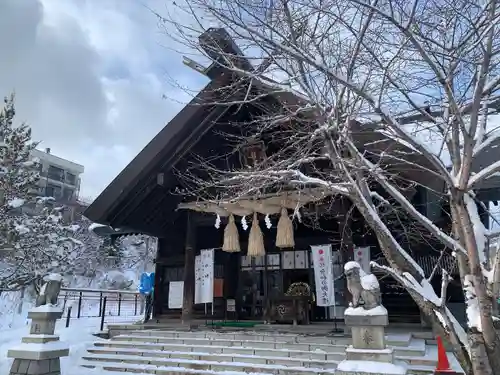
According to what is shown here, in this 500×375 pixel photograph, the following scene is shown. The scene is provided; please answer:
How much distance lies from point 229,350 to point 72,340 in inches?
175

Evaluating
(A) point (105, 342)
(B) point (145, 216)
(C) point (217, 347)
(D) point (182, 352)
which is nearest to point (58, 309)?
(A) point (105, 342)

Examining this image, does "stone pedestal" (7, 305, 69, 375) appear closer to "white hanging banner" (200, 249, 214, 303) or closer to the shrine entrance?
"white hanging banner" (200, 249, 214, 303)

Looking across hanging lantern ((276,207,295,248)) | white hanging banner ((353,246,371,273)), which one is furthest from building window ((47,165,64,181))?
white hanging banner ((353,246,371,273))

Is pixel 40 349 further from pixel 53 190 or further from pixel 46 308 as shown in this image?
pixel 53 190

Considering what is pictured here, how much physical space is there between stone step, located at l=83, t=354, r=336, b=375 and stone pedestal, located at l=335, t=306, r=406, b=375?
5.44ft

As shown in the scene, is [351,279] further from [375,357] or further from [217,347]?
[217,347]

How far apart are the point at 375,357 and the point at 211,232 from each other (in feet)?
27.8

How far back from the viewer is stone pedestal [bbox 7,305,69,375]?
7.79 meters

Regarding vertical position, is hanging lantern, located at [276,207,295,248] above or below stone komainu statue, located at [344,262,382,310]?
above

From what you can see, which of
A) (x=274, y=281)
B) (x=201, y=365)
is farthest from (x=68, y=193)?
(x=201, y=365)

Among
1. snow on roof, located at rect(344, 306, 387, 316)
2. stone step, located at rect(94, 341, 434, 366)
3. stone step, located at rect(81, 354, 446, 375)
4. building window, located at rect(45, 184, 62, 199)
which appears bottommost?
stone step, located at rect(81, 354, 446, 375)

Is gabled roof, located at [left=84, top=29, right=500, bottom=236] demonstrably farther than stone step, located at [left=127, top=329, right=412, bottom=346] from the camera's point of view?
Yes

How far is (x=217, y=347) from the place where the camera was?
874 centimetres

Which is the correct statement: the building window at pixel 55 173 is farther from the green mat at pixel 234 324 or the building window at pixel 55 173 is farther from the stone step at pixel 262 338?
the stone step at pixel 262 338
